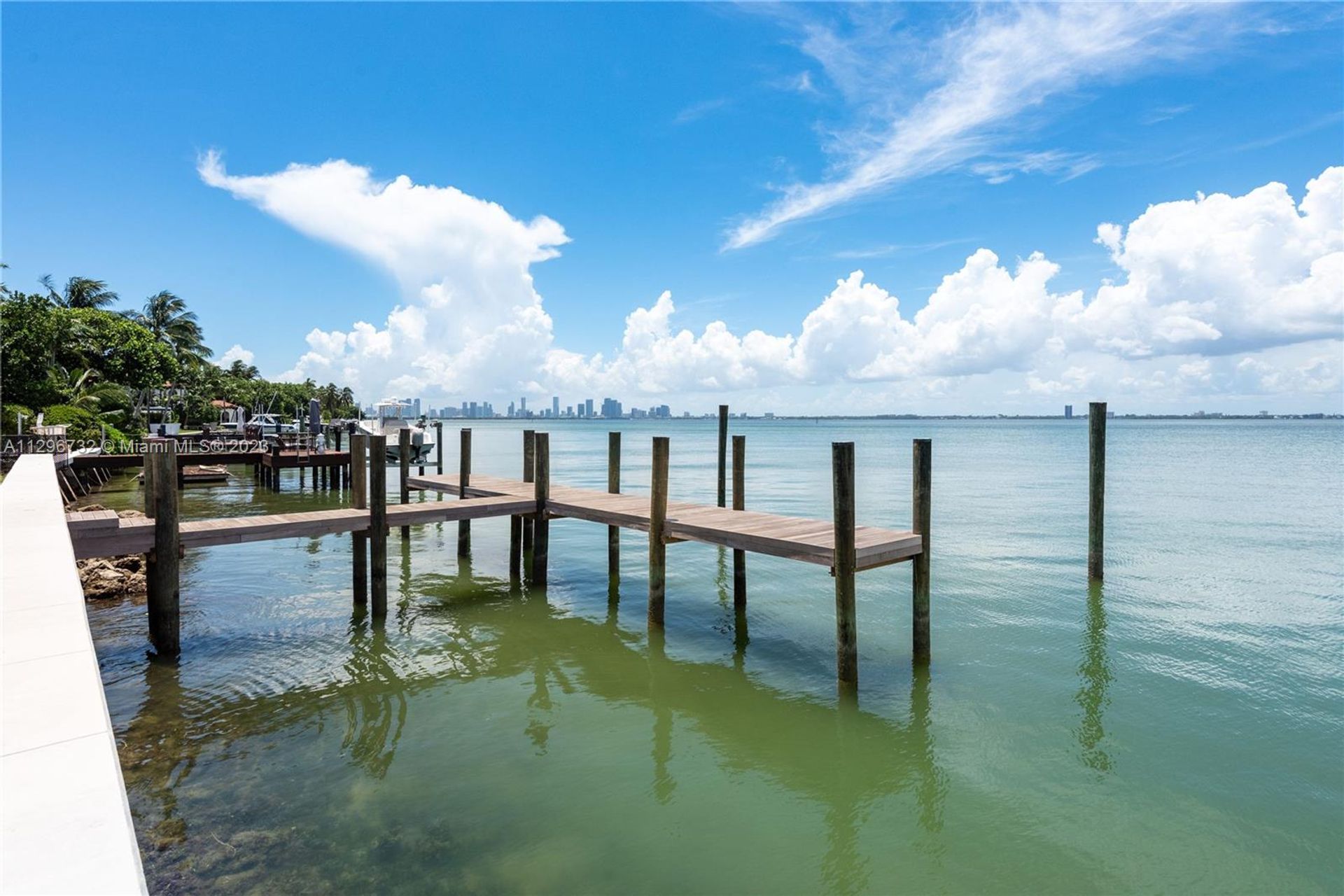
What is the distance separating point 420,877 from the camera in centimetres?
560

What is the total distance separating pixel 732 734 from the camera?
8.31 meters

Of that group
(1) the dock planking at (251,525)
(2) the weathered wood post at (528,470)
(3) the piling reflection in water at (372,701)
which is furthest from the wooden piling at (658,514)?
(2) the weathered wood post at (528,470)

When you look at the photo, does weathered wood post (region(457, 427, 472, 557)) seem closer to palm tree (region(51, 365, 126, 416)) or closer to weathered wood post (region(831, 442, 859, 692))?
weathered wood post (region(831, 442, 859, 692))

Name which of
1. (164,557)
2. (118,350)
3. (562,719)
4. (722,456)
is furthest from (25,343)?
(562,719)

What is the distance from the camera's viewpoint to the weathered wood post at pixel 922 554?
32.5ft

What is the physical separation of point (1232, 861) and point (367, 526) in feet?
38.3

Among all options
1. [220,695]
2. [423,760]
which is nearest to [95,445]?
[220,695]

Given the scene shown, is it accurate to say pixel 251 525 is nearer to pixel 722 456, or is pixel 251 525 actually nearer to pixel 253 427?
pixel 722 456

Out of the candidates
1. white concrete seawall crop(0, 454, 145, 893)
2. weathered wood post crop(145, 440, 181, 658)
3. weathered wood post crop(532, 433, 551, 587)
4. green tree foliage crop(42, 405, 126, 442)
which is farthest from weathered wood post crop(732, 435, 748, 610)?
green tree foliage crop(42, 405, 126, 442)

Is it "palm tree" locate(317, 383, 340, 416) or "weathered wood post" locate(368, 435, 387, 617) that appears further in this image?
"palm tree" locate(317, 383, 340, 416)

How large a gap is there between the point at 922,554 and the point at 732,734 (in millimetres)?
3770

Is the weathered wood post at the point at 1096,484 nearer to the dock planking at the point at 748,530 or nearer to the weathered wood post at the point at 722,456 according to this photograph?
the dock planking at the point at 748,530

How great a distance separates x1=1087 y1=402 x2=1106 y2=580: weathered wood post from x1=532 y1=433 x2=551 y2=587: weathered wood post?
10.3m

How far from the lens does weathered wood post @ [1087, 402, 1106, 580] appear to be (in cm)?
1376
